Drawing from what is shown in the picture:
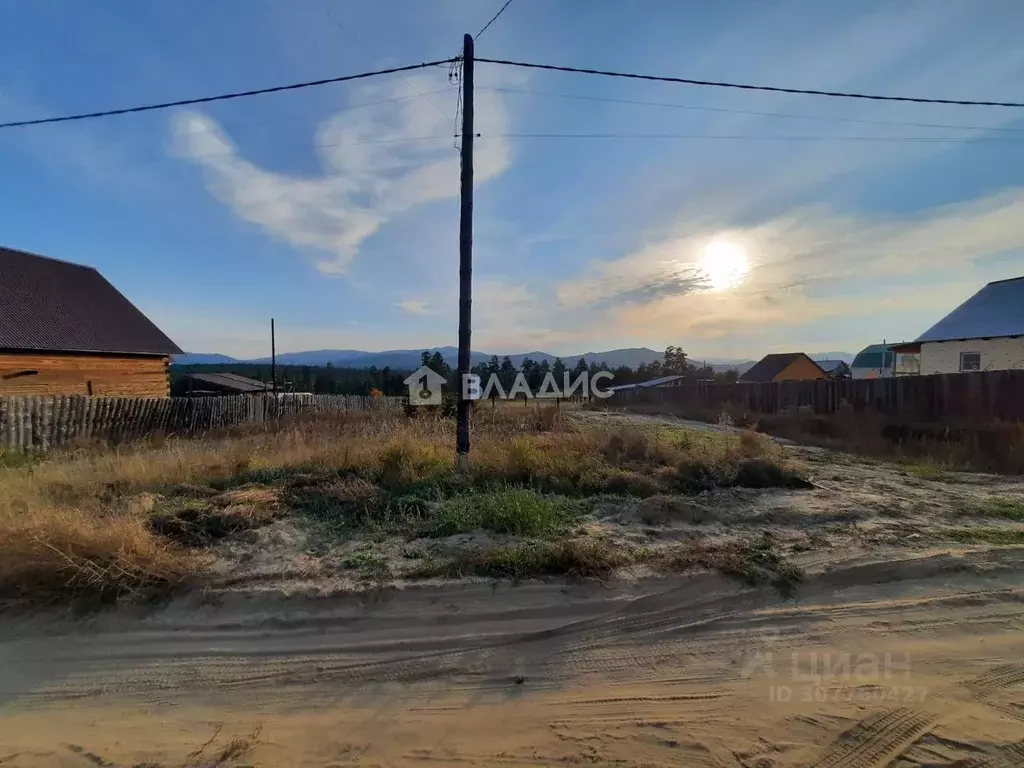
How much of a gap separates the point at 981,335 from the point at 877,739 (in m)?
26.5

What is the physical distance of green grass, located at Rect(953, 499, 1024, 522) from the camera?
5570mm

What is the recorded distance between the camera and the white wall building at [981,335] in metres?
19.8

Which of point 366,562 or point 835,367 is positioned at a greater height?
point 835,367

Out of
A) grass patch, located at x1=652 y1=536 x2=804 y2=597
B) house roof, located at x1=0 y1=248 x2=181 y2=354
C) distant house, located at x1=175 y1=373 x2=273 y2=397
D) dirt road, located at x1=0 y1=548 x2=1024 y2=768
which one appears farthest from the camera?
distant house, located at x1=175 y1=373 x2=273 y2=397

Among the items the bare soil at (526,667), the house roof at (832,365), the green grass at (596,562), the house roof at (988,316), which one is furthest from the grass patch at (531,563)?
the house roof at (832,365)

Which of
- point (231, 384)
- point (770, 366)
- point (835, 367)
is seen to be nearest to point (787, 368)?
point (770, 366)

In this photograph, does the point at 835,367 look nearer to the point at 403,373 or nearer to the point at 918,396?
the point at 403,373

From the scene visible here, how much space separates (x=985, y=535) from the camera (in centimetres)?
488

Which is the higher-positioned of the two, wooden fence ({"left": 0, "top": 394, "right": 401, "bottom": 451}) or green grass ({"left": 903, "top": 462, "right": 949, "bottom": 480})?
wooden fence ({"left": 0, "top": 394, "right": 401, "bottom": 451})

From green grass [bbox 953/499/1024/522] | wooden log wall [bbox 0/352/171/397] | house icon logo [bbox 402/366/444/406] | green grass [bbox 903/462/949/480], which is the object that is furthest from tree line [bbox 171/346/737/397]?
green grass [bbox 953/499/1024/522]

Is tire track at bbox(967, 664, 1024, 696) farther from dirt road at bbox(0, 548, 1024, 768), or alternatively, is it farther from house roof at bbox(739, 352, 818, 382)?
house roof at bbox(739, 352, 818, 382)

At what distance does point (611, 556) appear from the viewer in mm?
4082

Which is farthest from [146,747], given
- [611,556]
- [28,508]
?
[28,508]

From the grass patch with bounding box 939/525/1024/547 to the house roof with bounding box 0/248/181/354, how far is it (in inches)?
997
